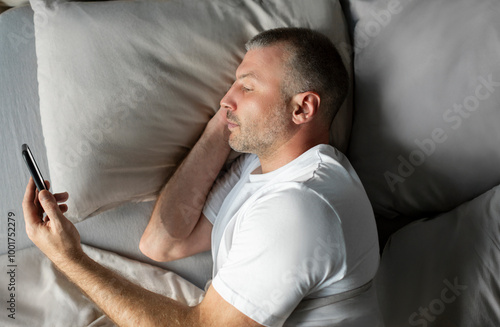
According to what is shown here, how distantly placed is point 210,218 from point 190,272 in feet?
0.58

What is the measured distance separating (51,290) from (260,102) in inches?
28.3

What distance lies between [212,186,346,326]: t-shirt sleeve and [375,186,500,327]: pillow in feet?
1.15

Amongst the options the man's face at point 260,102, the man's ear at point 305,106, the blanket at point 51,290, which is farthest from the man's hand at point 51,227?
the man's ear at point 305,106

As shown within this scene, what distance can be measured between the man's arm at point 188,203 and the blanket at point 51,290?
7cm

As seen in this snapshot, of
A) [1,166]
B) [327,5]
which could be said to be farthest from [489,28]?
[1,166]

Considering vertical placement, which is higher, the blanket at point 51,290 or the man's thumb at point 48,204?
the man's thumb at point 48,204

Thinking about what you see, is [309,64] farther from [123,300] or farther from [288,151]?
[123,300]

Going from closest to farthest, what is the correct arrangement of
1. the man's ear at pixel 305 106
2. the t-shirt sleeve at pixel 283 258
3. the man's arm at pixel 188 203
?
the t-shirt sleeve at pixel 283 258 → the man's ear at pixel 305 106 → the man's arm at pixel 188 203

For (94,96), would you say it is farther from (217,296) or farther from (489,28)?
A: (489,28)

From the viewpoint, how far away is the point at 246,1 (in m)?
1.11

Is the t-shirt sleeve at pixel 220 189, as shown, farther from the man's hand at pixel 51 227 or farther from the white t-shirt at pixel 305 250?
the man's hand at pixel 51 227

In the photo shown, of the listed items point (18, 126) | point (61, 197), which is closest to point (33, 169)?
point (61, 197)

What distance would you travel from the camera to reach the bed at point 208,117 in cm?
99

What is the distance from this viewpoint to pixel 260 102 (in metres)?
1.05
